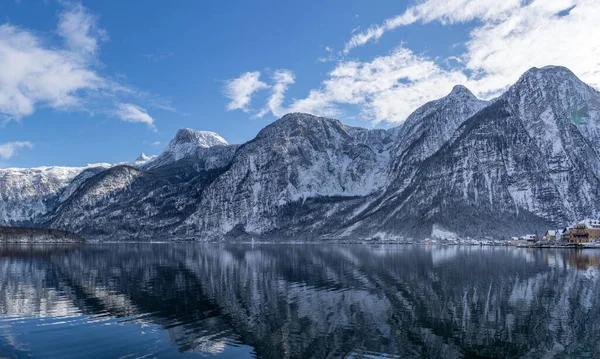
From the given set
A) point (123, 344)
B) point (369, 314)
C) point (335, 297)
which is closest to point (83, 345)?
point (123, 344)

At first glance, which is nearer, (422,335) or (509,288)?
(422,335)

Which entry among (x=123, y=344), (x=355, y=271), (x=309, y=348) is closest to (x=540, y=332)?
(x=309, y=348)

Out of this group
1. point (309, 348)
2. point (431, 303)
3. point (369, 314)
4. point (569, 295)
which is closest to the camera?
point (309, 348)

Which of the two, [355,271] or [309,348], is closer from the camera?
[309,348]

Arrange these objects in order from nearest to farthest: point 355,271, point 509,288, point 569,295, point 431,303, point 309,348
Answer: point 309,348
point 431,303
point 569,295
point 509,288
point 355,271

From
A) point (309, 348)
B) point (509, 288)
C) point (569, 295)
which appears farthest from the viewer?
point (509, 288)

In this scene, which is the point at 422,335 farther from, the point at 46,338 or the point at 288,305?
the point at 46,338

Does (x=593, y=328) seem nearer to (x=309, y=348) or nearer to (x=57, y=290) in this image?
(x=309, y=348)

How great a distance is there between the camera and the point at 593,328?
42125 millimetres

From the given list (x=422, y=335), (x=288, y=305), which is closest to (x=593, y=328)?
(x=422, y=335)

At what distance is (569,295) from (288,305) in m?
38.5

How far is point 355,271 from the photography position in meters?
96.6

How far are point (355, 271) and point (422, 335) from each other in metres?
56.9

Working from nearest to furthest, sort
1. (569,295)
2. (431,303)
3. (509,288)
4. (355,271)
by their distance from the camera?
(431,303) < (569,295) < (509,288) < (355,271)
